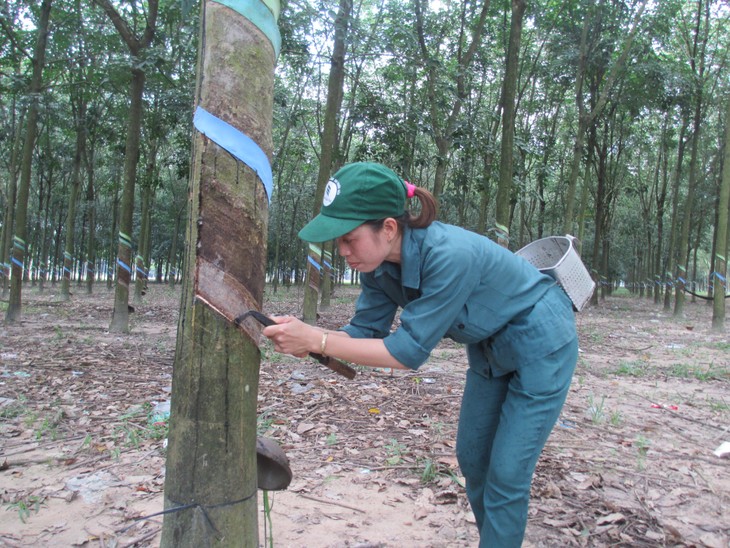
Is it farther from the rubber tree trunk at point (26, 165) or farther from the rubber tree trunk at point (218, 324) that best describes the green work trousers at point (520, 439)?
the rubber tree trunk at point (26, 165)

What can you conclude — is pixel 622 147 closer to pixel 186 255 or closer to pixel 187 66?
pixel 187 66

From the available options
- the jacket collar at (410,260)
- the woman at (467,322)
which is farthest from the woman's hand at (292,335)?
the jacket collar at (410,260)

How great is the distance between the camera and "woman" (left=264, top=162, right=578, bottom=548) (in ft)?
5.38

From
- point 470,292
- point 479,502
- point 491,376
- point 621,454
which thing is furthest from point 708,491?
point 470,292

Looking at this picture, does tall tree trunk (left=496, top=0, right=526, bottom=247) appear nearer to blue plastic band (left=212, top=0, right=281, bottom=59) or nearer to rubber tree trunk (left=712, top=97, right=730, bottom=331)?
rubber tree trunk (left=712, top=97, right=730, bottom=331)

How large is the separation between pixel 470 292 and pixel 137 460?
2.43 meters

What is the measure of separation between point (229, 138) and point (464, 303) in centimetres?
88

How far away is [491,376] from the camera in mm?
2049

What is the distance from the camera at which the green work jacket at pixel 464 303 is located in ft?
5.39

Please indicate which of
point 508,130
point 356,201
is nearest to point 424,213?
point 356,201

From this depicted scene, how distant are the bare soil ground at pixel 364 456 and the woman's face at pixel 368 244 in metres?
0.97

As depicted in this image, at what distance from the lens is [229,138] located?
4.94 feet

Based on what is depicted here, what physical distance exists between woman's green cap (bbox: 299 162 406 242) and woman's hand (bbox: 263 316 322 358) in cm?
26

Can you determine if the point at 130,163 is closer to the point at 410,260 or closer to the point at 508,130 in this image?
the point at 508,130
